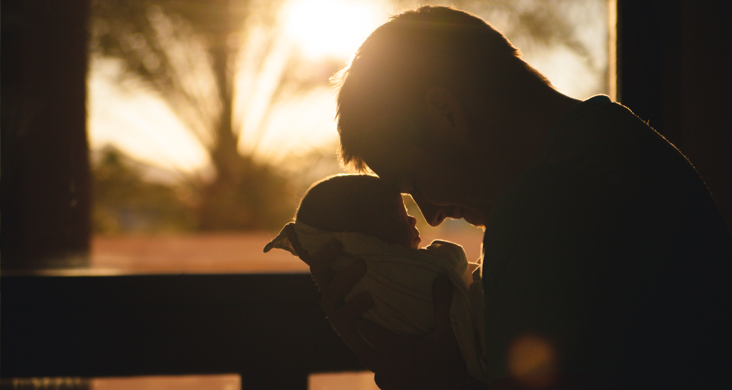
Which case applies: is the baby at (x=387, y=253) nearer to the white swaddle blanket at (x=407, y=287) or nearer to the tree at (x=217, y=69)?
the white swaddle blanket at (x=407, y=287)

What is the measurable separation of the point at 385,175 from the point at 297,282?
476 millimetres

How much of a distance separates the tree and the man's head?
5.98 feet

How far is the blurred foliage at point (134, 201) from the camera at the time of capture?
2.95m

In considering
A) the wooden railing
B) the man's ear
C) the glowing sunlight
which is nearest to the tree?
the glowing sunlight

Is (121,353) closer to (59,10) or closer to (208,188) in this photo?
(59,10)

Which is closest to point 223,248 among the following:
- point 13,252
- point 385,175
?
point 13,252

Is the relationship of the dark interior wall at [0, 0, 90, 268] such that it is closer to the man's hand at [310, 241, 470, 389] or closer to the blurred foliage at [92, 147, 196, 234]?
the man's hand at [310, 241, 470, 389]

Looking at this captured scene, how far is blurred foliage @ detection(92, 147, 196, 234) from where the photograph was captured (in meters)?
2.95

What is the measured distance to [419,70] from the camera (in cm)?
84

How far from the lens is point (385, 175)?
100 cm

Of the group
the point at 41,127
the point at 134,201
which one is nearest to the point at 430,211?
the point at 41,127

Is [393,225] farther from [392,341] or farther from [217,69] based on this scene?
[217,69]

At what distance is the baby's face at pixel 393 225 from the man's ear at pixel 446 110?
361mm

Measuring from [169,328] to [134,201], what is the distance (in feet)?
10.5
